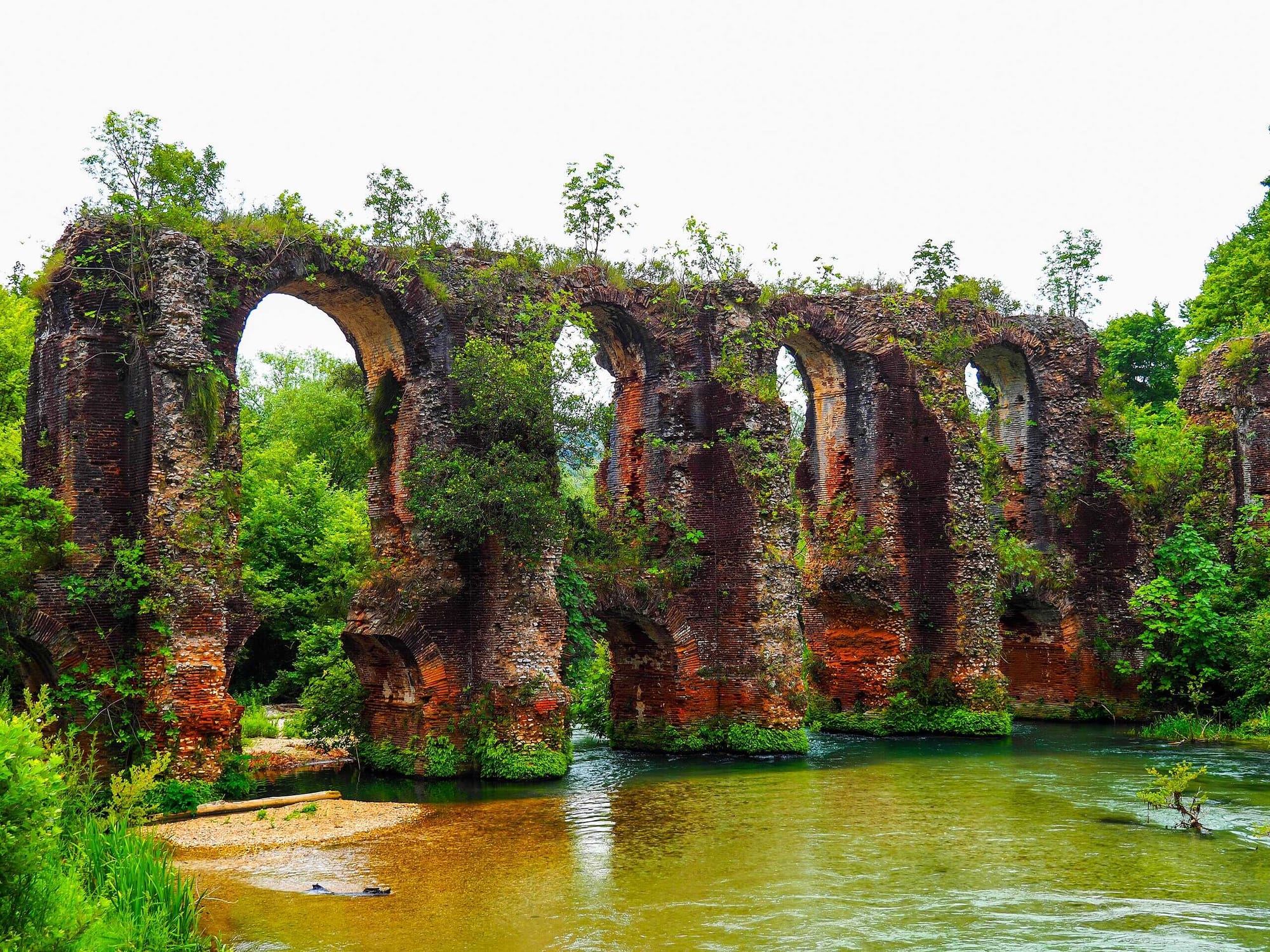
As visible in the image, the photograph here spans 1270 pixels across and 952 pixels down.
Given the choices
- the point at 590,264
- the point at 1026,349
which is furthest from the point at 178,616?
the point at 1026,349

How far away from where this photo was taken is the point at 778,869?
33.4ft

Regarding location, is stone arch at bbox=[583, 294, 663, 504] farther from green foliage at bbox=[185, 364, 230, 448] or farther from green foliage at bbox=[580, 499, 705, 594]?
green foliage at bbox=[185, 364, 230, 448]

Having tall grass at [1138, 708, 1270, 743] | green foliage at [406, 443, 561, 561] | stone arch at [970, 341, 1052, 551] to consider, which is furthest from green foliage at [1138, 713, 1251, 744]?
green foliage at [406, 443, 561, 561]

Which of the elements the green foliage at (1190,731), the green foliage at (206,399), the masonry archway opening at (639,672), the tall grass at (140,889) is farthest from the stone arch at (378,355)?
the green foliage at (1190,731)

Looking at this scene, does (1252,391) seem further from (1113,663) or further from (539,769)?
(539,769)

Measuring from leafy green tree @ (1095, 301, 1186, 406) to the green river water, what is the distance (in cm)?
2021

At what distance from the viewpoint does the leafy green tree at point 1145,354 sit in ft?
111

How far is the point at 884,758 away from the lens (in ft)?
57.6

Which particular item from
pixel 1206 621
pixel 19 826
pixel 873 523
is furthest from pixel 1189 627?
pixel 19 826

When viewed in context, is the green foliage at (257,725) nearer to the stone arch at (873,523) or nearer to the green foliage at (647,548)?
the green foliage at (647,548)

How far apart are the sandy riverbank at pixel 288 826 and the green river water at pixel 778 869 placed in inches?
15.4

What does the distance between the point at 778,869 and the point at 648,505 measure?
9178 mm

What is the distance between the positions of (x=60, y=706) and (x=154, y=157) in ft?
22.5

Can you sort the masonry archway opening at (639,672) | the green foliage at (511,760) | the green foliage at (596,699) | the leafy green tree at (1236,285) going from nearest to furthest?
the green foliage at (511,760) < the masonry archway opening at (639,672) < the green foliage at (596,699) < the leafy green tree at (1236,285)
